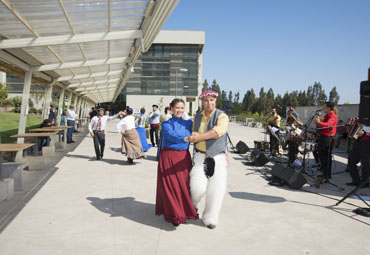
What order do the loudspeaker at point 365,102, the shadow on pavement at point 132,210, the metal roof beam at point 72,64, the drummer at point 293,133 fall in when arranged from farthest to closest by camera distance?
the metal roof beam at point 72,64 → the drummer at point 293,133 → the loudspeaker at point 365,102 → the shadow on pavement at point 132,210

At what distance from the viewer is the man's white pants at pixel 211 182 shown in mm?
3600

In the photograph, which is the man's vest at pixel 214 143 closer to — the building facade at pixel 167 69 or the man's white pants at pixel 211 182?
the man's white pants at pixel 211 182

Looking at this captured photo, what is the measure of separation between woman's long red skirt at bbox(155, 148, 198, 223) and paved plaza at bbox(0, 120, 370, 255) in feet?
0.72

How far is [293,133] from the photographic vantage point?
8062 millimetres

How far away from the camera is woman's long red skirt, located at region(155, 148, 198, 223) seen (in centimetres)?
366

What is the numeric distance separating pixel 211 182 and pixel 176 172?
1.52 ft

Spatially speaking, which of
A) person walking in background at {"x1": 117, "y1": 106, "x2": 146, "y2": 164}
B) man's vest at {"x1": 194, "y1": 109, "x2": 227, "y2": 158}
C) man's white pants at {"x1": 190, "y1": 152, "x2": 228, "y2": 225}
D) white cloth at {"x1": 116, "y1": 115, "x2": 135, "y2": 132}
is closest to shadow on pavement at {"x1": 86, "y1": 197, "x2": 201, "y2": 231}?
man's white pants at {"x1": 190, "y1": 152, "x2": 228, "y2": 225}

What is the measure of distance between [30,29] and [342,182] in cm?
824

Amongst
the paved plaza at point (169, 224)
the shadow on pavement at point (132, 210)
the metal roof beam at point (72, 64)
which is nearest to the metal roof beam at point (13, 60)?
the metal roof beam at point (72, 64)

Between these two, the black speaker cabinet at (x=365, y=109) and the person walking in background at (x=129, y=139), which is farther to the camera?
the person walking in background at (x=129, y=139)

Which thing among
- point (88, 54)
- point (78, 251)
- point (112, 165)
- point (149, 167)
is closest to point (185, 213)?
point (78, 251)

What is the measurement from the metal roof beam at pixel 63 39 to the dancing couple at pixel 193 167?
5.41 meters

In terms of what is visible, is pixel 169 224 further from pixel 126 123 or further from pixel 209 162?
pixel 126 123

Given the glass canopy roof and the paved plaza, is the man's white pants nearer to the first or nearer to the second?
the paved plaza
